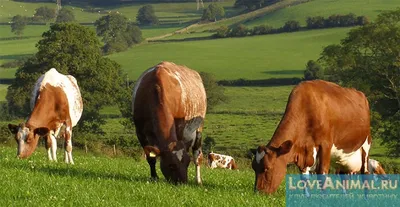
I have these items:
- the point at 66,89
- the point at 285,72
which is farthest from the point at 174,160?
the point at 285,72

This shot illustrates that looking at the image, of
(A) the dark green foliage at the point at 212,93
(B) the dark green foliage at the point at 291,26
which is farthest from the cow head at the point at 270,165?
(B) the dark green foliage at the point at 291,26

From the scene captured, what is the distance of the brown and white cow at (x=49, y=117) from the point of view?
803 inches

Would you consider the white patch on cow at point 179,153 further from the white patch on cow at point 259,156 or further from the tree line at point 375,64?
the tree line at point 375,64

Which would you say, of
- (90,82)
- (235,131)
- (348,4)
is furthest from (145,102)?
(348,4)

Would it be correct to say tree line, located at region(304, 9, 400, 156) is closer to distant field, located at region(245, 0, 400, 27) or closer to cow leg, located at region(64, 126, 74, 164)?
cow leg, located at region(64, 126, 74, 164)

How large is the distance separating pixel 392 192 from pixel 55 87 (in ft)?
34.0

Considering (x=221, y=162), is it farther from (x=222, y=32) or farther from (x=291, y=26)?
(x=222, y=32)

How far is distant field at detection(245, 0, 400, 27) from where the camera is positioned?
16812 cm

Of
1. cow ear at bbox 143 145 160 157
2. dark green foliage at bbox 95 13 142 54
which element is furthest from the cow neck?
dark green foliage at bbox 95 13 142 54

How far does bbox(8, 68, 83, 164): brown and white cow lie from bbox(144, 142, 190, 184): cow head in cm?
595

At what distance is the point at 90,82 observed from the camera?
67.6m

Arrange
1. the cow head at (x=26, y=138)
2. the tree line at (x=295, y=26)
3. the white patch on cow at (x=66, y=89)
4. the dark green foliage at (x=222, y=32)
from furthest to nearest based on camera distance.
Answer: the dark green foliage at (x=222, y=32) < the tree line at (x=295, y=26) < the white patch on cow at (x=66, y=89) < the cow head at (x=26, y=138)

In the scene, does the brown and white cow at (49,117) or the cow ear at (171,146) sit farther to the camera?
the brown and white cow at (49,117)

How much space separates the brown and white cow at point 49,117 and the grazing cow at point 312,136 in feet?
26.4
